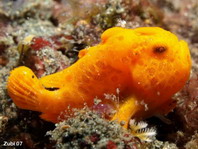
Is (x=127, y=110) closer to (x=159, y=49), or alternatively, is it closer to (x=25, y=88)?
(x=159, y=49)

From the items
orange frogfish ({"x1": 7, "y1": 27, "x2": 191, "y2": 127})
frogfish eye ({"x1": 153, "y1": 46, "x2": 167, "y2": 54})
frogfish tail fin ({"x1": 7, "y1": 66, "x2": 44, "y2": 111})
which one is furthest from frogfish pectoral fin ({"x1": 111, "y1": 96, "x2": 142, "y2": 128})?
frogfish tail fin ({"x1": 7, "y1": 66, "x2": 44, "y2": 111})

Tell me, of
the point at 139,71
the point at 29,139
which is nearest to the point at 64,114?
the point at 29,139

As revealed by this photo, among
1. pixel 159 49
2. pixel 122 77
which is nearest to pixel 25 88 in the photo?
pixel 122 77

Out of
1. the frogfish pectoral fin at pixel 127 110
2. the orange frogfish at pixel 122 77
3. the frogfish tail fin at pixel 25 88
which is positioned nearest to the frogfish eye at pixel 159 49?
the orange frogfish at pixel 122 77

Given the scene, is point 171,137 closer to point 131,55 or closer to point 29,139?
point 131,55

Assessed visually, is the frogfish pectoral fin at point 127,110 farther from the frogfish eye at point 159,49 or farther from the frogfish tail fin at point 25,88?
the frogfish tail fin at point 25,88

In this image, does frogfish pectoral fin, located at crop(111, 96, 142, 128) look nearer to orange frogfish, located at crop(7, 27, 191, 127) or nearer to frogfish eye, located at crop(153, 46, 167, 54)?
orange frogfish, located at crop(7, 27, 191, 127)

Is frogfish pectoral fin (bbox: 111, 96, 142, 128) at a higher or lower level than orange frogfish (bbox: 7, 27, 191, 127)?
lower

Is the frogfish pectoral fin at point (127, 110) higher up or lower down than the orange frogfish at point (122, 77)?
lower down
